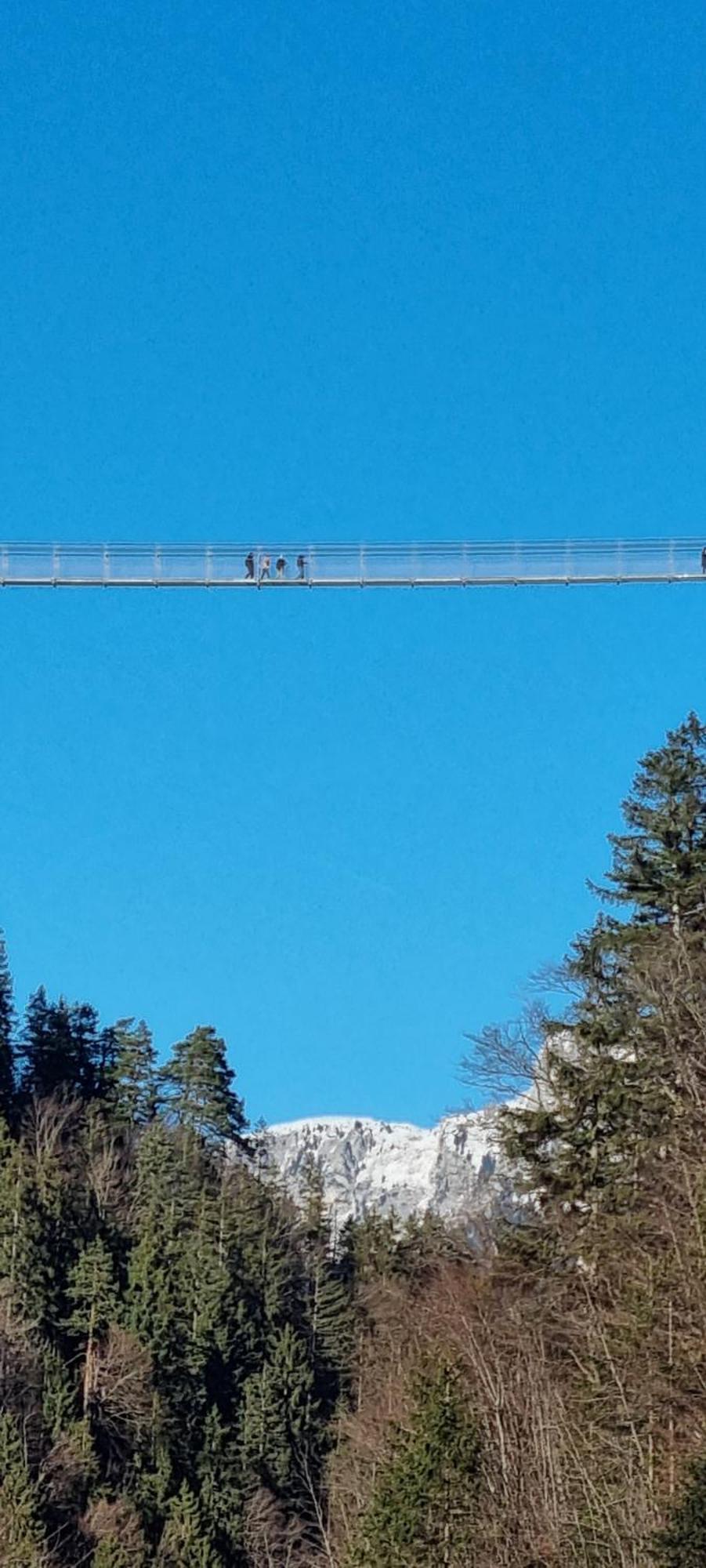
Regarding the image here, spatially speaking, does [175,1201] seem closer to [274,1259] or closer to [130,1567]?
[274,1259]

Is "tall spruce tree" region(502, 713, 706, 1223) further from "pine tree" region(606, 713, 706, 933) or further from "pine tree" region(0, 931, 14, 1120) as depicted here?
"pine tree" region(0, 931, 14, 1120)

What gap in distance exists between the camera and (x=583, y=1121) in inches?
1724

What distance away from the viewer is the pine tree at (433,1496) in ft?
106

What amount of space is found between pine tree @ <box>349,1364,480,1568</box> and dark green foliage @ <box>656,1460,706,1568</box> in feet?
34.3

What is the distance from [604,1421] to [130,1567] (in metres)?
40.6

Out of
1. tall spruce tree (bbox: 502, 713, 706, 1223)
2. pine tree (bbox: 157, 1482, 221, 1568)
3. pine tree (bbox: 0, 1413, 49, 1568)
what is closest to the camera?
tall spruce tree (bbox: 502, 713, 706, 1223)

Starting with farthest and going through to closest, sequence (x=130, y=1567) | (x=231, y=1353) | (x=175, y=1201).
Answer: (x=175, y=1201) → (x=231, y=1353) → (x=130, y=1567)

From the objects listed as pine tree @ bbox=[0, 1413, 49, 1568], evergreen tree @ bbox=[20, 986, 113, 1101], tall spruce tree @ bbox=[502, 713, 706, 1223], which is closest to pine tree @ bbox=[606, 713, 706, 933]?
tall spruce tree @ bbox=[502, 713, 706, 1223]

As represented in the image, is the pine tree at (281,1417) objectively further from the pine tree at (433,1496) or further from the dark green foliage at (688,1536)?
the dark green foliage at (688,1536)

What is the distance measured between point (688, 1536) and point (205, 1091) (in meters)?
79.4

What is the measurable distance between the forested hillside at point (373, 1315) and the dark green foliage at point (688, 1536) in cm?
3

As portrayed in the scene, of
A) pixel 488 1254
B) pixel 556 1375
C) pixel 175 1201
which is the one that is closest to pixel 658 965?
pixel 556 1375

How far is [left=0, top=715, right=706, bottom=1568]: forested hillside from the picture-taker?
31.8 m

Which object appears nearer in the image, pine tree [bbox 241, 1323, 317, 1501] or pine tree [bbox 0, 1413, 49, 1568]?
pine tree [bbox 0, 1413, 49, 1568]
